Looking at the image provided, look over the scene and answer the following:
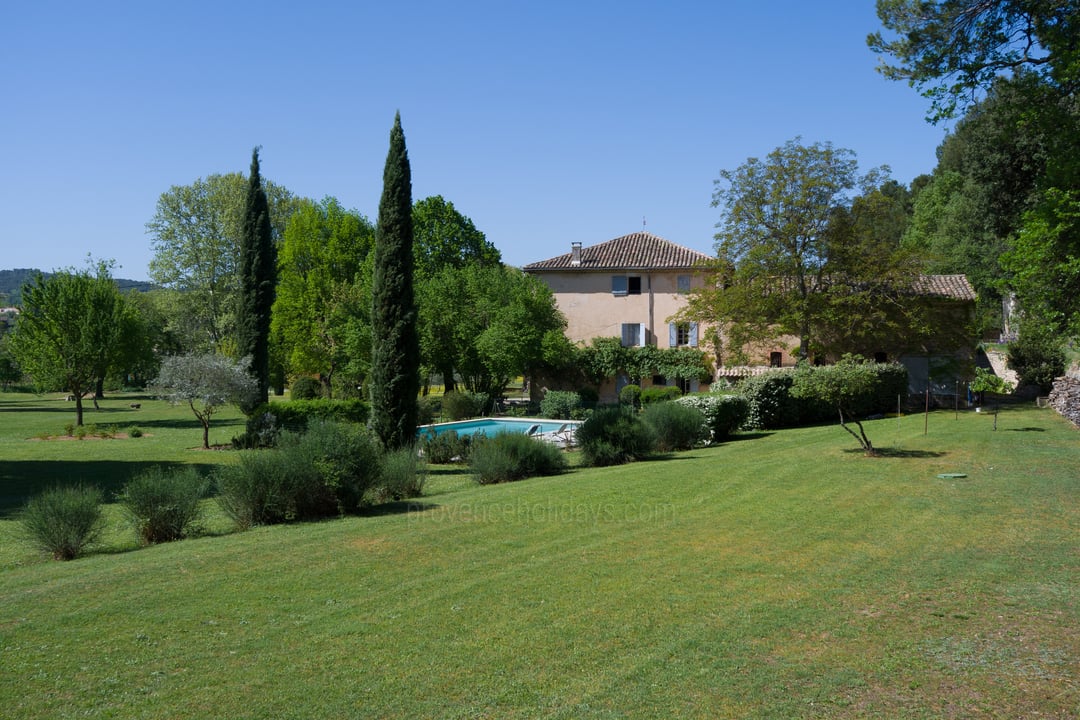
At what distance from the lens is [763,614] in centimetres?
672

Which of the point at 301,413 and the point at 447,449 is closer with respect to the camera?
the point at 447,449

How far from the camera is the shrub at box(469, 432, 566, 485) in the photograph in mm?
16000

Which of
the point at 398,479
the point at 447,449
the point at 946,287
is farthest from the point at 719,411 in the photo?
the point at 946,287

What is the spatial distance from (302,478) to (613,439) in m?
8.62

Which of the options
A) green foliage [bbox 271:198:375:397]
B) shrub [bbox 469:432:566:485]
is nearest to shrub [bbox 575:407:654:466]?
shrub [bbox 469:432:566:485]

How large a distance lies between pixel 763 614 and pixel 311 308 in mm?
39251

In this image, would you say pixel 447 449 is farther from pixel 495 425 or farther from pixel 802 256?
pixel 802 256

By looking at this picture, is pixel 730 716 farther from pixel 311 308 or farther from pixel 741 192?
pixel 311 308

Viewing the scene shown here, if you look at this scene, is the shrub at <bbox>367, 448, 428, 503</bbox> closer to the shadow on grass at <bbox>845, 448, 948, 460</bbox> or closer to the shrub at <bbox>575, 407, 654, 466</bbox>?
the shrub at <bbox>575, 407, 654, 466</bbox>

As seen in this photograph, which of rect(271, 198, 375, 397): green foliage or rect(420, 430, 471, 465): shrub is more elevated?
rect(271, 198, 375, 397): green foliage

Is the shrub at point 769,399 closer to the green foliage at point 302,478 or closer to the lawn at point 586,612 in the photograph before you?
the lawn at point 586,612

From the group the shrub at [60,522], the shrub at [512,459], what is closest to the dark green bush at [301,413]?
the shrub at [512,459]

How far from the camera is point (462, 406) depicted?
33.2 meters

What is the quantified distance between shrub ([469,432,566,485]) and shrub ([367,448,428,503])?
1.96 metres
